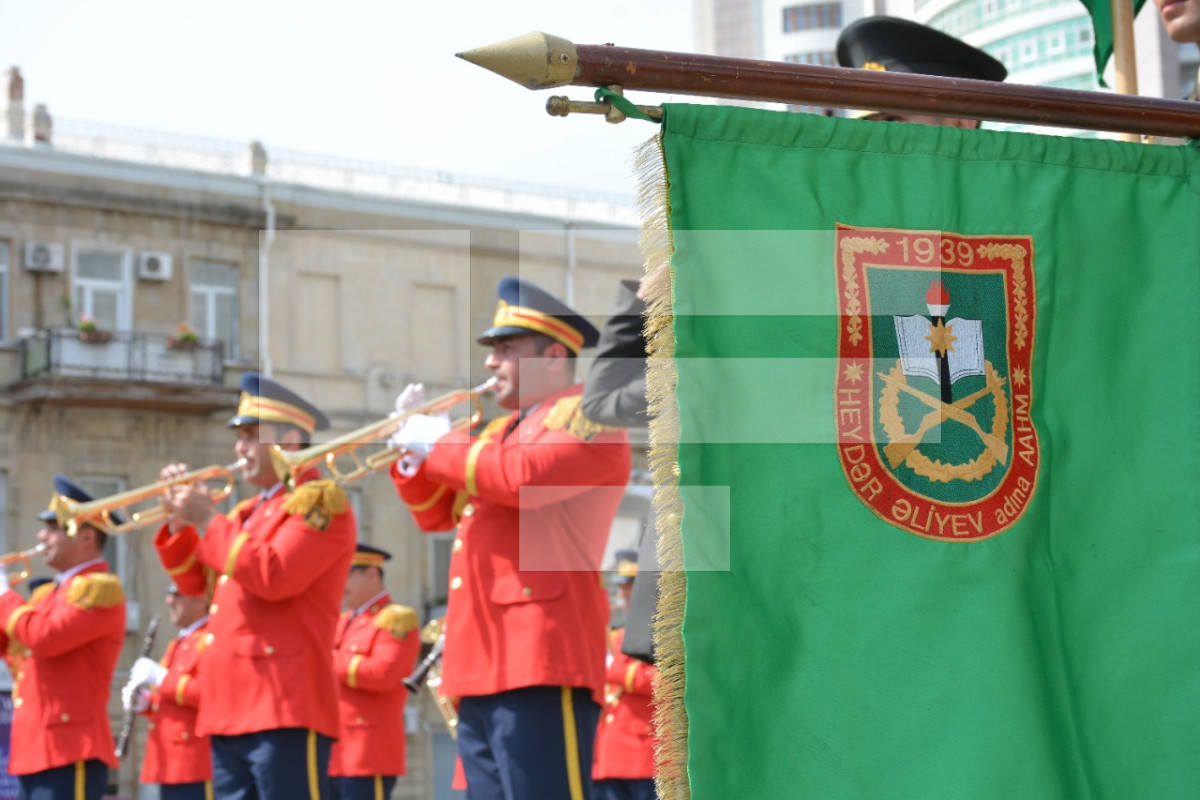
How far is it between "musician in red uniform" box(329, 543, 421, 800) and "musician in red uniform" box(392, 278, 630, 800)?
189 inches

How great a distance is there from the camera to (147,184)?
865 inches

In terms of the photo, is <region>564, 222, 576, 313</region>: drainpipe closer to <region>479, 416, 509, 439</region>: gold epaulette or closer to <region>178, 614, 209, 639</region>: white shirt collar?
<region>479, 416, 509, 439</region>: gold epaulette

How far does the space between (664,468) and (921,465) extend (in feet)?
1.47

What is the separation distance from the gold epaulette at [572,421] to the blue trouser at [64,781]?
4.44 metres

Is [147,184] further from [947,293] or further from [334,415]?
[947,293]

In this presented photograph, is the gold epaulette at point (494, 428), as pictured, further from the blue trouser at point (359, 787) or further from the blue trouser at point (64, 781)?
the blue trouser at point (359, 787)

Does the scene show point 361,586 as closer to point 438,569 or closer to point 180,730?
point 180,730

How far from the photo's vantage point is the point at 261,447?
23.8ft

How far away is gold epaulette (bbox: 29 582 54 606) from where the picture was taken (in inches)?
349

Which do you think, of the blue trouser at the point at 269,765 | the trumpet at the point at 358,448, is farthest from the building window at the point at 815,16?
the blue trouser at the point at 269,765

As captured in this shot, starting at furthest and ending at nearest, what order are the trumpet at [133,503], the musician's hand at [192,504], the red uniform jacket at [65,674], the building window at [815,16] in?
the building window at [815,16] < the red uniform jacket at [65,674] < the trumpet at [133,503] < the musician's hand at [192,504]

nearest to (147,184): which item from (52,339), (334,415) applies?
(52,339)

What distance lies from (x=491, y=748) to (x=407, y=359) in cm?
479

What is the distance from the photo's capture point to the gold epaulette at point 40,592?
886 cm
